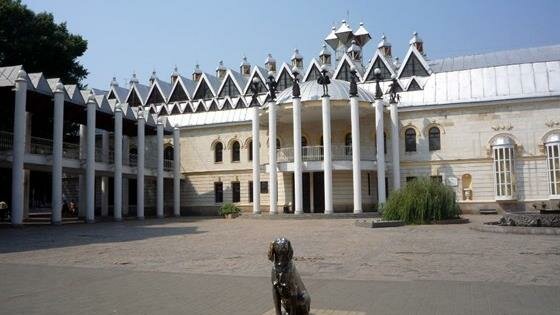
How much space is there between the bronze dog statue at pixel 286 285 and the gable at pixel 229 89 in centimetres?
4346

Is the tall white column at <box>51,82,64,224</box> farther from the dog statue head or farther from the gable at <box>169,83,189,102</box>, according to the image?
the dog statue head

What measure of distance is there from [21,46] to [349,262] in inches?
1286

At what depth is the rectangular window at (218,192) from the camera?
44.9m

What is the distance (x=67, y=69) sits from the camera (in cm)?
4072

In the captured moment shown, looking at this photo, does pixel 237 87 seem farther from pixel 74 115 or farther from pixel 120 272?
pixel 120 272

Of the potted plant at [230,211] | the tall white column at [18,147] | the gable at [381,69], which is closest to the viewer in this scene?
the tall white column at [18,147]

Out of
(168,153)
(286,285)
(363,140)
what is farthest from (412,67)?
(286,285)

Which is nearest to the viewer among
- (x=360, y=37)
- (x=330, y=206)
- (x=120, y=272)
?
(x=120, y=272)

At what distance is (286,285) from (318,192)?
33.8 m

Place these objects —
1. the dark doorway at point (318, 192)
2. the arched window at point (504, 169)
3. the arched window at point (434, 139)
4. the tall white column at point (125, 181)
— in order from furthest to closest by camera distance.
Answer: the tall white column at point (125, 181) → the dark doorway at point (318, 192) → the arched window at point (434, 139) → the arched window at point (504, 169)

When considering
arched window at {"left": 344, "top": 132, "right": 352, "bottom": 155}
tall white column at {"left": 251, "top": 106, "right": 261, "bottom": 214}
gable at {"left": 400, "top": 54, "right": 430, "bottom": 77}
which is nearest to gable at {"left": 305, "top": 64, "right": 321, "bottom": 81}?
gable at {"left": 400, "top": 54, "right": 430, "bottom": 77}

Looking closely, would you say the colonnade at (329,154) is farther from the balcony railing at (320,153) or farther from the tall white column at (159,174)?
the tall white column at (159,174)

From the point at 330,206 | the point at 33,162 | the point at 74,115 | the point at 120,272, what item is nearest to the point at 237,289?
the point at 120,272

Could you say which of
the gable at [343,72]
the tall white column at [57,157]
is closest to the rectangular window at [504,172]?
the gable at [343,72]
